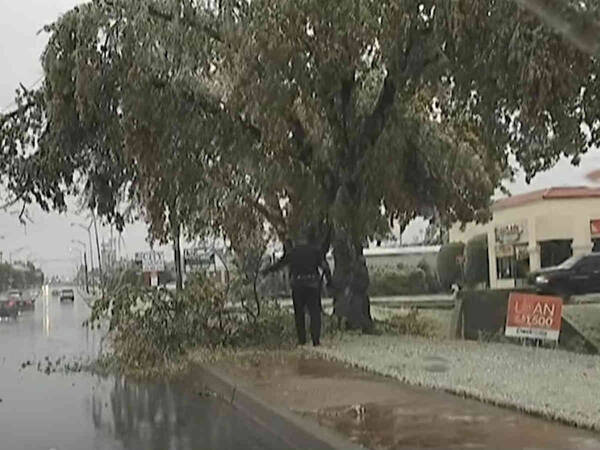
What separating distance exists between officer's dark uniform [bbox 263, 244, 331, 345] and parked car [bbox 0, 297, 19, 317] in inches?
1501

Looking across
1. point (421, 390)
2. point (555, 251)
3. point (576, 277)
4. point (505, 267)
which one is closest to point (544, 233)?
point (555, 251)

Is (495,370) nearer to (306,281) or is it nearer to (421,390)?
(421,390)

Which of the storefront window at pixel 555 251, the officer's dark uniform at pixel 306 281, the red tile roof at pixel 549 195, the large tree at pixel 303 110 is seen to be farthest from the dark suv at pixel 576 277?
the officer's dark uniform at pixel 306 281

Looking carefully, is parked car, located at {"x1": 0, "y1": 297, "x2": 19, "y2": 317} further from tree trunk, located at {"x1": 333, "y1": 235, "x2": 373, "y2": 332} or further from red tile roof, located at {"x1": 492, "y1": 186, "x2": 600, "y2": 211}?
tree trunk, located at {"x1": 333, "y1": 235, "x2": 373, "y2": 332}

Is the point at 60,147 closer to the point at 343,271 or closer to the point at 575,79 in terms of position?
the point at 343,271

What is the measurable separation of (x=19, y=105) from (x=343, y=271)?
730 centimetres

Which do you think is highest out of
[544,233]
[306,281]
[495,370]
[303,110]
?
[303,110]

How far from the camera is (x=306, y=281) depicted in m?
17.4

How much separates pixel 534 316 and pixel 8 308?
144ft

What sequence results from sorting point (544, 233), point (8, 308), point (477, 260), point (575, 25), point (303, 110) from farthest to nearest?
point (8, 308) < point (477, 260) < point (544, 233) < point (303, 110) < point (575, 25)

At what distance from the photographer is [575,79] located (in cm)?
1323

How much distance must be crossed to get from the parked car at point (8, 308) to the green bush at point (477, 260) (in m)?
24.9

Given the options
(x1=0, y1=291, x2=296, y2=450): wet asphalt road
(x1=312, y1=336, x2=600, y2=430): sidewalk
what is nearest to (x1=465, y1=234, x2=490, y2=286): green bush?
(x1=312, y1=336, x2=600, y2=430): sidewalk

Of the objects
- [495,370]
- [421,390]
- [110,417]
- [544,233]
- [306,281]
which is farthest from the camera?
[544,233]
